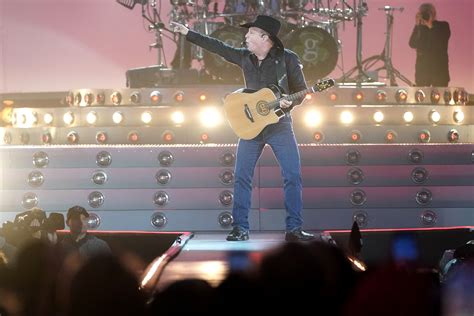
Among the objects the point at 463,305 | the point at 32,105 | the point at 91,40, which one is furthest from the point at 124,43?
the point at 463,305

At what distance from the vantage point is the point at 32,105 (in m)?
13.5

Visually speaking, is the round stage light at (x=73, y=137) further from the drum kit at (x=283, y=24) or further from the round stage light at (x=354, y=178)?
the round stage light at (x=354, y=178)

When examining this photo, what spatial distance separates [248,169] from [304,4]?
4298 mm

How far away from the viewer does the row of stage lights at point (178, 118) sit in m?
10.4

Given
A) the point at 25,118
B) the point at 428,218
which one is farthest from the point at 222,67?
the point at 428,218

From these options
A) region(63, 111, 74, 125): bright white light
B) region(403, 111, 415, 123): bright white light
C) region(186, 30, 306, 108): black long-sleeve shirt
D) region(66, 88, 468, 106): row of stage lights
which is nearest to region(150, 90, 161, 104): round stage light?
region(66, 88, 468, 106): row of stage lights

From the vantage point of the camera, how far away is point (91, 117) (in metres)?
10.6

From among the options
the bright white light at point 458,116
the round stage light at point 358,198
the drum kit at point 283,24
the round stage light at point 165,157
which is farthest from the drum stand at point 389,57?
the round stage light at point 165,157

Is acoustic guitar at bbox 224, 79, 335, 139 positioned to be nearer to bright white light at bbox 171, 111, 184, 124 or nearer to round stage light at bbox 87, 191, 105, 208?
round stage light at bbox 87, 191, 105, 208

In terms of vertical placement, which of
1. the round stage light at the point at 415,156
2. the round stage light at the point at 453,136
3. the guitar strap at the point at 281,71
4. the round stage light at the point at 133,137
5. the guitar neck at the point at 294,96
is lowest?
the round stage light at the point at 415,156

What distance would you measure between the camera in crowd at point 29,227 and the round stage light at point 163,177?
170 centimetres

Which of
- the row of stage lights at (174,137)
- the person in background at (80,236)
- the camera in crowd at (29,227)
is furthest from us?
the row of stage lights at (174,137)

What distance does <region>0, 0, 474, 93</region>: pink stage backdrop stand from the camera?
510 inches

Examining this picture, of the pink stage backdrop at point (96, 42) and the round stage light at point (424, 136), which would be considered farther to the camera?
the pink stage backdrop at point (96, 42)
